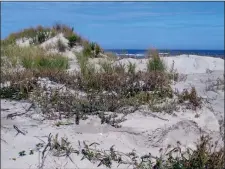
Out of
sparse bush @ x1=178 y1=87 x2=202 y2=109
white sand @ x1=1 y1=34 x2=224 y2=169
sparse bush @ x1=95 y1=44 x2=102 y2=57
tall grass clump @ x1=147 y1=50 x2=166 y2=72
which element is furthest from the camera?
sparse bush @ x1=95 y1=44 x2=102 y2=57

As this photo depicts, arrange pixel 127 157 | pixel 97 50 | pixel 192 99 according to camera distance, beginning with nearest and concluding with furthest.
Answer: pixel 127 157 → pixel 192 99 → pixel 97 50

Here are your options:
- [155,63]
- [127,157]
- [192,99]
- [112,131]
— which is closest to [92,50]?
[155,63]

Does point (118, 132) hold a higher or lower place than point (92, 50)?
lower

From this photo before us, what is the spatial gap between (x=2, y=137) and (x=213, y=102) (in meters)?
3.83

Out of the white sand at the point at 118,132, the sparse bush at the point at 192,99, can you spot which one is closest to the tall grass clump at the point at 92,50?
the sparse bush at the point at 192,99

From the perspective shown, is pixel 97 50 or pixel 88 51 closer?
pixel 97 50

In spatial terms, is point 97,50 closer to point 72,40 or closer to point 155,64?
point 72,40

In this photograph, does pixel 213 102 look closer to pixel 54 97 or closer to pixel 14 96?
pixel 54 97

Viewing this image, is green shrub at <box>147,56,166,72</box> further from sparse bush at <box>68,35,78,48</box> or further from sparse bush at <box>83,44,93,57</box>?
sparse bush at <box>68,35,78,48</box>

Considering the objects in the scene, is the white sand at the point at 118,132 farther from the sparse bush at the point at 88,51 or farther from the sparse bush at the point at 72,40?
the sparse bush at the point at 72,40

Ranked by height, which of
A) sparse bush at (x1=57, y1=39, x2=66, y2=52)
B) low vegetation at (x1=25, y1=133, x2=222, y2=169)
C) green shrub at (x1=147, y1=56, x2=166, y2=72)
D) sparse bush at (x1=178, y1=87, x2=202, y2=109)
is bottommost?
low vegetation at (x1=25, y1=133, x2=222, y2=169)

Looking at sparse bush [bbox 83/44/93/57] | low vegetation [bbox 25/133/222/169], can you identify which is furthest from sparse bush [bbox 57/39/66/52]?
low vegetation [bbox 25/133/222/169]

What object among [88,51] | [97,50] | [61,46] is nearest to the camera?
[97,50]

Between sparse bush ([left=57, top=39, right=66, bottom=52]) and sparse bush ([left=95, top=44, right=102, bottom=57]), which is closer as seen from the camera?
sparse bush ([left=95, top=44, right=102, bottom=57])
